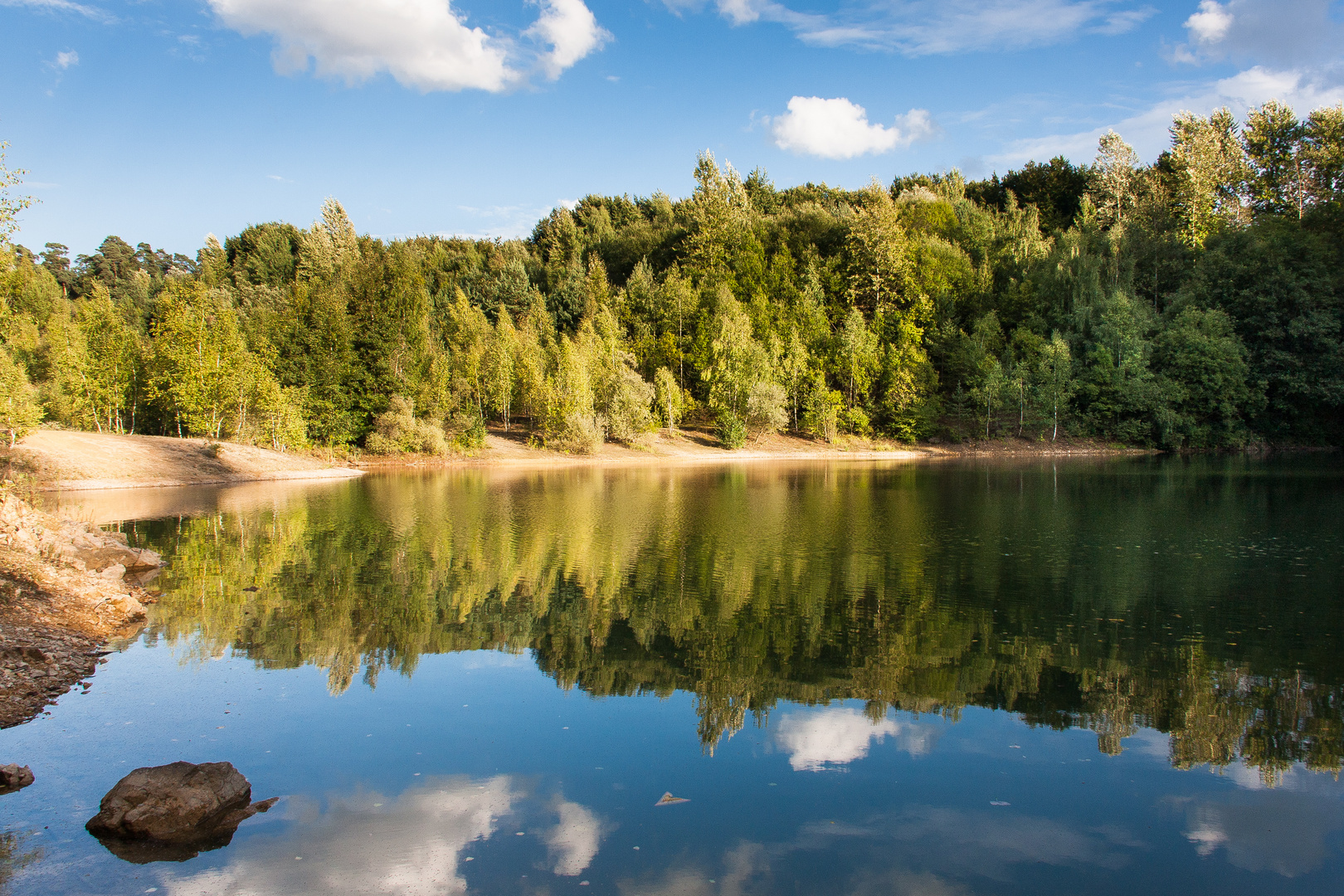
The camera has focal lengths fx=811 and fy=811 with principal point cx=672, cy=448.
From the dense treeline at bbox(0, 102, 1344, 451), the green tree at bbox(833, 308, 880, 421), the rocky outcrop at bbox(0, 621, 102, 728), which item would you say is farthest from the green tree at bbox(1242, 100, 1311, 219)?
the rocky outcrop at bbox(0, 621, 102, 728)

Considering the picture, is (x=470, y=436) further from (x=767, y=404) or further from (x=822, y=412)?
(x=822, y=412)

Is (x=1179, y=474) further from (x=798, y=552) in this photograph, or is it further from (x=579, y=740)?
(x=579, y=740)

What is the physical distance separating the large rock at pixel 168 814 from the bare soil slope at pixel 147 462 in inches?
1193

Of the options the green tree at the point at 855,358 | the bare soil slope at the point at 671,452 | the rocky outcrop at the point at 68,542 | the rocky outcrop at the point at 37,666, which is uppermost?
the green tree at the point at 855,358

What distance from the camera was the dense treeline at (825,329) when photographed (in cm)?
4872

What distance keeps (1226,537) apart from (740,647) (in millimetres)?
15531

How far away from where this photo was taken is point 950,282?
7000 centimetres

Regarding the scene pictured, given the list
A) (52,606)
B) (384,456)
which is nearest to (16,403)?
(52,606)

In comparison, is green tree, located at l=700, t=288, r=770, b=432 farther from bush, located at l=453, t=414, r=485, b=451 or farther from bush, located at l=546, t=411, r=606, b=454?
bush, located at l=453, t=414, r=485, b=451

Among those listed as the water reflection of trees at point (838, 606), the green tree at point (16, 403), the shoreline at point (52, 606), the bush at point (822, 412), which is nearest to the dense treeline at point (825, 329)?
the bush at point (822, 412)

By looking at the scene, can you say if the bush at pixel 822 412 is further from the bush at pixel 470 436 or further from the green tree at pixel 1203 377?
the bush at pixel 470 436

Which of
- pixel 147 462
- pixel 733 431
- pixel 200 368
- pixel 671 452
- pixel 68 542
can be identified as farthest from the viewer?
pixel 733 431

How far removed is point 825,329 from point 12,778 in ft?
208

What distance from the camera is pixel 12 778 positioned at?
710 cm
